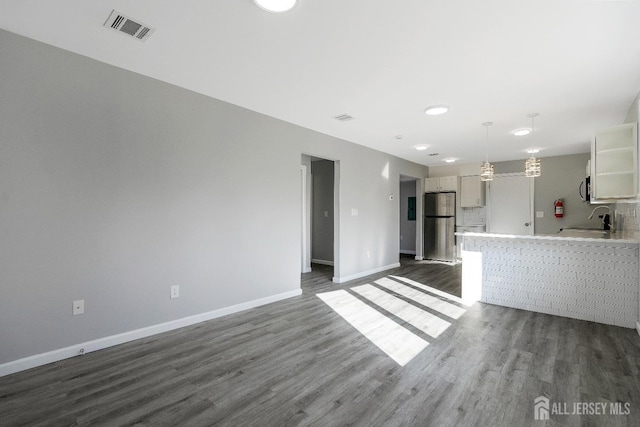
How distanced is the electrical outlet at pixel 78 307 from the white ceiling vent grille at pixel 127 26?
7.30ft

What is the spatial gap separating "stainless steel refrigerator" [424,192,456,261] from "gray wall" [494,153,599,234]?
1760 mm

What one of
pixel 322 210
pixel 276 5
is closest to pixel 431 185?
pixel 322 210

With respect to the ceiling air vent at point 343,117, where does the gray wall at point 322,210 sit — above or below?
below

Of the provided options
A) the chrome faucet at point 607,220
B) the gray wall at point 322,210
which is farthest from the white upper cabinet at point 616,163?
the gray wall at point 322,210

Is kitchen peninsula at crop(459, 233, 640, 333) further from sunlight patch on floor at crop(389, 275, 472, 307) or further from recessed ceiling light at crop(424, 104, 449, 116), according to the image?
recessed ceiling light at crop(424, 104, 449, 116)

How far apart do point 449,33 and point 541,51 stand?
2.89 feet

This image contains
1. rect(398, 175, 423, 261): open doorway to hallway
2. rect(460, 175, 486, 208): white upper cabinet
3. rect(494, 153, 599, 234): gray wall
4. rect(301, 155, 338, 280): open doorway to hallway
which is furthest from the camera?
rect(398, 175, 423, 261): open doorway to hallway

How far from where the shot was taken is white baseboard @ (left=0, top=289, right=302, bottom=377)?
2430mm

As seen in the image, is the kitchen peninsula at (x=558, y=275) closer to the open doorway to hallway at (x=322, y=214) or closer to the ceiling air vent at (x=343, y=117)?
the ceiling air vent at (x=343, y=117)

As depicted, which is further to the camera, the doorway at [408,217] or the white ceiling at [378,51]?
the doorway at [408,217]

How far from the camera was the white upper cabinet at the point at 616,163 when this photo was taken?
3342mm

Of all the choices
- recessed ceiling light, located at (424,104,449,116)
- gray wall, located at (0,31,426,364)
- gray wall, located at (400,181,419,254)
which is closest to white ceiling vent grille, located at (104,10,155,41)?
gray wall, located at (0,31,426,364)

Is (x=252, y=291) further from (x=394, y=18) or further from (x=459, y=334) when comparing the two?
(x=394, y=18)

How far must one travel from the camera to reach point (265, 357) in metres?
2.72
